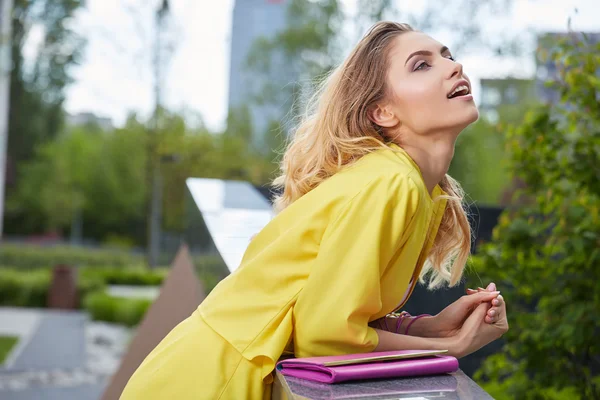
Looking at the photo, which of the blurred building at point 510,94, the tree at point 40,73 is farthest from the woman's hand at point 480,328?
the tree at point 40,73

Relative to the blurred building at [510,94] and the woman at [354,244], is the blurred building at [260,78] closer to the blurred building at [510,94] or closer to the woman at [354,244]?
the blurred building at [510,94]

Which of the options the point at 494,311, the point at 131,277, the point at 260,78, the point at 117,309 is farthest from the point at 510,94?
the point at 494,311

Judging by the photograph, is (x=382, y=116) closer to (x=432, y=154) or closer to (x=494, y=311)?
(x=432, y=154)

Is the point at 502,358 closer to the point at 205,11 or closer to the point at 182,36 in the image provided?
the point at 182,36

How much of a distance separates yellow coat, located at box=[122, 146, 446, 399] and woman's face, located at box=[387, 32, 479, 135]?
125mm

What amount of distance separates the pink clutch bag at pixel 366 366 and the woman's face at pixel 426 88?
0.52 metres

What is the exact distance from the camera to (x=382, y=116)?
186 centimetres

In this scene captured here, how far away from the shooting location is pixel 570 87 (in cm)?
334

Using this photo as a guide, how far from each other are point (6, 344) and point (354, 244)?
12668 millimetres

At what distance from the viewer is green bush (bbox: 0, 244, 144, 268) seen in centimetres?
2411

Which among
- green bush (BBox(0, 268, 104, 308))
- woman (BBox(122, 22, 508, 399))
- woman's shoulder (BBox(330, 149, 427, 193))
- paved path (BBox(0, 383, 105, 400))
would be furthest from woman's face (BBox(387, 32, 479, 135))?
green bush (BBox(0, 268, 104, 308))

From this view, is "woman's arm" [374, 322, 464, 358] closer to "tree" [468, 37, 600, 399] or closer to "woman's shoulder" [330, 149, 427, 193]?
"woman's shoulder" [330, 149, 427, 193]

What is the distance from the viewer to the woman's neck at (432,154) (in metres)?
1.81

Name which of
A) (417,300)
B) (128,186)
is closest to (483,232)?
(417,300)
